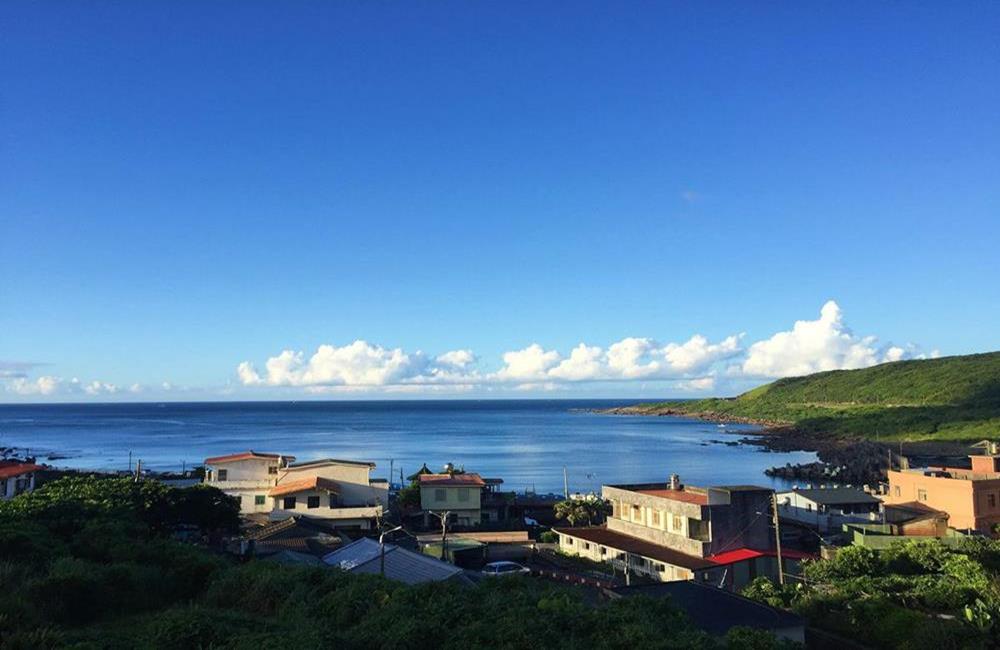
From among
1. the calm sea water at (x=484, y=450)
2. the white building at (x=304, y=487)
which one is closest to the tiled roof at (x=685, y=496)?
the white building at (x=304, y=487)

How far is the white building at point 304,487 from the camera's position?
40.6m

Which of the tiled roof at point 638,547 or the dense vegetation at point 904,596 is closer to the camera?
the dense vegetation at point 904,596

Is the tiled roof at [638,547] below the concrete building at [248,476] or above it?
below

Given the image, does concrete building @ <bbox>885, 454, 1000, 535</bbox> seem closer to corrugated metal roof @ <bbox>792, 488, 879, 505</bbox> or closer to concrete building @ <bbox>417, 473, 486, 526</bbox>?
corrugated metal roof @ <bbox>792, 488, 879, 505</bbox>

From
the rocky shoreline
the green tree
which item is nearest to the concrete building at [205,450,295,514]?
the green tree

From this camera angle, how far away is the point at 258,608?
15.7m

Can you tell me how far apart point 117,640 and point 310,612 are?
3660mm

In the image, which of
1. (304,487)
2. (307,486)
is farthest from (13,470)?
(307,486)

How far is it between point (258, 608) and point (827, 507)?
130ft

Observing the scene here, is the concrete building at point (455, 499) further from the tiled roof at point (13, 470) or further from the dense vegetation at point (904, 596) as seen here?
the tiled roof at point (13, 470)

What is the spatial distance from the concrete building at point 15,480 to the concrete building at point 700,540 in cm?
3520

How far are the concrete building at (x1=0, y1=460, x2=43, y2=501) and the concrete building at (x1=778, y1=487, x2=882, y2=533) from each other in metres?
47.7

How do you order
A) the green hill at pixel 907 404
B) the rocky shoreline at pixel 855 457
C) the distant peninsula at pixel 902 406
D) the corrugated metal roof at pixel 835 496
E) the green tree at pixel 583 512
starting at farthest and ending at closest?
1. the green hill at pixel 907 404
2. the distant peninsula at pixel 902 406
3. the rocky shoreline at pixel 855 457
4. the corrugated metal roof at pixel 835 496
5. the green tree at pixel 583 512

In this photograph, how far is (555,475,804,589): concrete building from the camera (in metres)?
28.6
